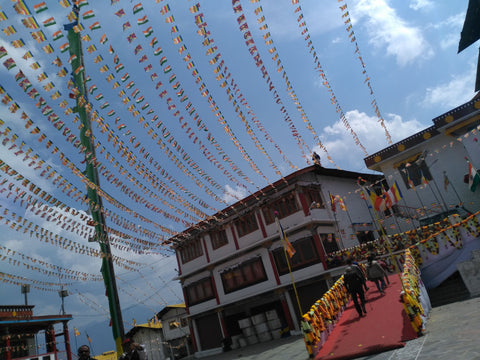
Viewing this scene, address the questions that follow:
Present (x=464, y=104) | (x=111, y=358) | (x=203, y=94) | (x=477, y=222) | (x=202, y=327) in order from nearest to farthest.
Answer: (x=203, y=94) → (x=477, y=222) → (x=464, y=104) → (x=202, y=327) → (x=111, y=358)

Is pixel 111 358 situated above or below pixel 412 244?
below

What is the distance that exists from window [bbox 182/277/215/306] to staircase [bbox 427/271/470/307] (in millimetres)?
15948

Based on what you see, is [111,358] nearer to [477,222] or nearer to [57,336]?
[57,336]

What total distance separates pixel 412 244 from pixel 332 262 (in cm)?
472

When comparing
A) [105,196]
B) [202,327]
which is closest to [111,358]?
[202,327]

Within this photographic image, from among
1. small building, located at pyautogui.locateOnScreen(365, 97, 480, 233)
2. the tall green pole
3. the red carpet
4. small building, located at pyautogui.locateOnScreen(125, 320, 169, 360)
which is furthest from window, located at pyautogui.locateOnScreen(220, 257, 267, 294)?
small building, located at pyautogui.locateOnScreen(125, 320, 169, 360)

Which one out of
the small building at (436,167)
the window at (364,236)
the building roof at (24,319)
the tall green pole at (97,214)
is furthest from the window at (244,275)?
the tall green pole at (97,214)

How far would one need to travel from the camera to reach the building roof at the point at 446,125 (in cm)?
2019

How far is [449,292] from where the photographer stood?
14.9 m

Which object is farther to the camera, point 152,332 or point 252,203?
point 152,332

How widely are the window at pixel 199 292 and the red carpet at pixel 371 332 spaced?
15686 millimetres

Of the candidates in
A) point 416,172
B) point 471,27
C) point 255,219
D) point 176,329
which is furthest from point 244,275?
point 471,27

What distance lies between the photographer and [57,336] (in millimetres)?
21125

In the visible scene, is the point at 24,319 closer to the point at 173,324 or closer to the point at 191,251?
the point at 191,251
